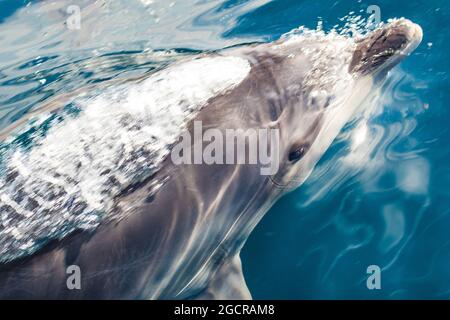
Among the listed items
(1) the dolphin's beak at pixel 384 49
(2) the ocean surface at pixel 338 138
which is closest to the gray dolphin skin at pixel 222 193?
(1) the dolphin's beak at pixel 384 49

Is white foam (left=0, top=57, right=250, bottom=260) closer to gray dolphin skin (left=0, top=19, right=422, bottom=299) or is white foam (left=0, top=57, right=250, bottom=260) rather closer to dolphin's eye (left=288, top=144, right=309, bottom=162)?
gray dolphin skin (left=0, top=19, right=422, bottom=299)

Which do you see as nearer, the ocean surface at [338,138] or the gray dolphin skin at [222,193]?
the gray dolphin skin at [222,193]

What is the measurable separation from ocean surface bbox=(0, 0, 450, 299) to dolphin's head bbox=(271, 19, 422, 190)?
0.30 metres

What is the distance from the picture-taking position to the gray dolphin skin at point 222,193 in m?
3.35

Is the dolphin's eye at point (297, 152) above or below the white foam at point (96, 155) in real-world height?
below

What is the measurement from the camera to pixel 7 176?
12.1 feet

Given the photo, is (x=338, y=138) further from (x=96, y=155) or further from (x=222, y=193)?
(x=96, y=155)

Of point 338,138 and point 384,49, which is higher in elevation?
point 384,49

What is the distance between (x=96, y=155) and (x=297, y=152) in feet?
5.37

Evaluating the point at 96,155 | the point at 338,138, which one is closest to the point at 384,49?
the point at 338,138

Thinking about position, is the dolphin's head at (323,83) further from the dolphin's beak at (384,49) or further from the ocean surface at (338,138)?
the ocean surface at (338,138)

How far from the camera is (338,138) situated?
461cm

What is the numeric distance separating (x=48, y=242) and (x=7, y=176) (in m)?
0.72
